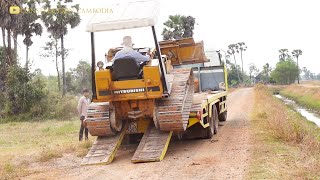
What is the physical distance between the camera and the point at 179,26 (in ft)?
147

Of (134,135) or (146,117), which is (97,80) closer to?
(146,117)

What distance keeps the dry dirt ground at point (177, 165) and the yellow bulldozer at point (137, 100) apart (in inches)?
16.3

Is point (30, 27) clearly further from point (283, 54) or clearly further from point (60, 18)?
point (283, 54)

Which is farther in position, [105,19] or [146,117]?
[146,117]

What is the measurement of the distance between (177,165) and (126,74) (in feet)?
Result: 7.76

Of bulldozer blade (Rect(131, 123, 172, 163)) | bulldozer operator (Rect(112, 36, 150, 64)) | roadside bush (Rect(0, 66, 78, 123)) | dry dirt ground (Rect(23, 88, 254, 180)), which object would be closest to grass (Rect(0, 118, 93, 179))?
dry dirt ground (Rect(23, 88, 254, 180))

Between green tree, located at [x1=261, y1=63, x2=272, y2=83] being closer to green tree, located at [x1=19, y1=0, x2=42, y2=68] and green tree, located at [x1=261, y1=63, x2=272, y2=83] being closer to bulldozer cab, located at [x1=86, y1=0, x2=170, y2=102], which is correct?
green tree, located at [x1=19, y1=0, x2=42, y2=68]

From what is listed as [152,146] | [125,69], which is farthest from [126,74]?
[152,146]

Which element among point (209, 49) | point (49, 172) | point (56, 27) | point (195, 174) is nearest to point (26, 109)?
point (209, 49)

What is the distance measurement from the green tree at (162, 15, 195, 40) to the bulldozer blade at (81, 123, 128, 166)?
111 ft

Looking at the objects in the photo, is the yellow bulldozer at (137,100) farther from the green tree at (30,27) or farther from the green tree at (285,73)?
the green tree at (285,73)

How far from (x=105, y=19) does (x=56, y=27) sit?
3177 centimetres

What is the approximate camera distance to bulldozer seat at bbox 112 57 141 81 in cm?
1011

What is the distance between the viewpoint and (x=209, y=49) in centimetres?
1797
